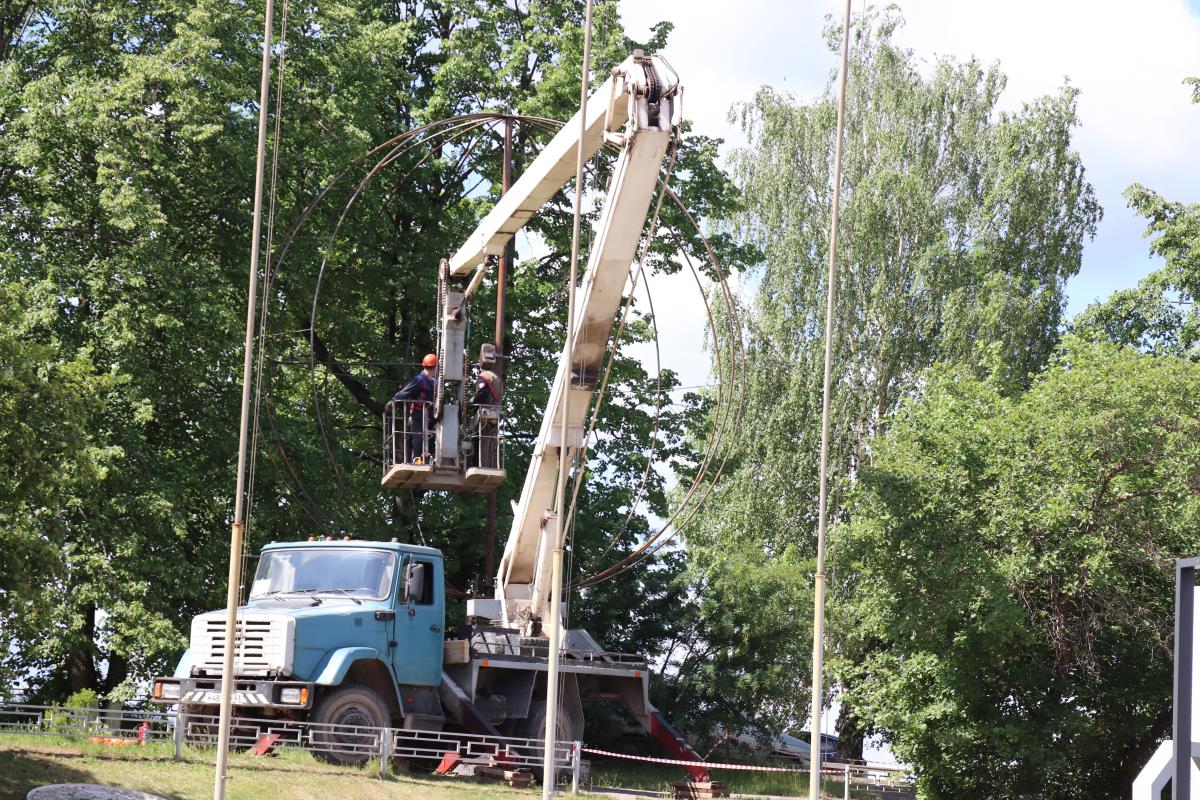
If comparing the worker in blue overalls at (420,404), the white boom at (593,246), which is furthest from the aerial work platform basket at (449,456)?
the white boom at (593,246)

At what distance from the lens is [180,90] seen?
28.1m

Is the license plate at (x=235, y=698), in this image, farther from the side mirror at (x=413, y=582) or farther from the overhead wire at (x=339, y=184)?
the overhead wire at (x=339, y=184)

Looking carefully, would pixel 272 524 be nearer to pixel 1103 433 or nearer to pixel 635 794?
pixel 635 794

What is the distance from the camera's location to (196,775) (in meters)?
16.4

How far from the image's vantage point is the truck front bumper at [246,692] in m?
18.5

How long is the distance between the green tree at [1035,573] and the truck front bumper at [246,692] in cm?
1074

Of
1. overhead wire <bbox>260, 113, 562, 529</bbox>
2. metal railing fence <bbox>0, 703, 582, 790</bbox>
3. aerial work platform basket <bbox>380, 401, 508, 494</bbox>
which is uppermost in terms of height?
overhead wire <bbox>260, 113, 562, 529</bbox>

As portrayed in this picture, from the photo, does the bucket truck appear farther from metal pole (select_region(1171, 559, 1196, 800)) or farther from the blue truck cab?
metal pole (select_region(1171, 559, 1196, 800))

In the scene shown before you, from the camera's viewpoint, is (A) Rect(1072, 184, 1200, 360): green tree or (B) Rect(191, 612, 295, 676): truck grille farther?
(A) Rect(1072, 184, 1200, 360): green tree

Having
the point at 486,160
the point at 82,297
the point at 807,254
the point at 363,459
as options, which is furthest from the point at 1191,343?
the point at 82,297

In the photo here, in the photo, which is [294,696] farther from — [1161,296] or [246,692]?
[1161,296]

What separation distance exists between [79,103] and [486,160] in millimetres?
9208

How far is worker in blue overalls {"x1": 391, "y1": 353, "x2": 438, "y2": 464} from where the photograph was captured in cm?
2194

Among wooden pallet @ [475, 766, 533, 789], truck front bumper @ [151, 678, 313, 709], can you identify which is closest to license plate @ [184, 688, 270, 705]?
truck front bumper @ [151, 678, 313, 709]
